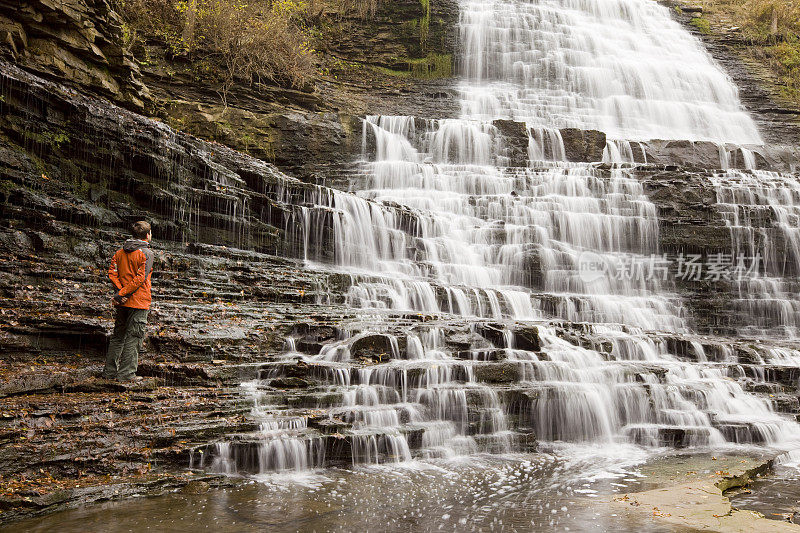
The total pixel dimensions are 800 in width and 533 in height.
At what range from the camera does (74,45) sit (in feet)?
37.1

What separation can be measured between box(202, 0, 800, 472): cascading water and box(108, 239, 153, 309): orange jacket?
1.85 meters

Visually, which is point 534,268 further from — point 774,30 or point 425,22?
point 774,30

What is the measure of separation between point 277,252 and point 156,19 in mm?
11182

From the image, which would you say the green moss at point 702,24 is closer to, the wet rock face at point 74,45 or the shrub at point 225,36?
the shrub at point 225,36

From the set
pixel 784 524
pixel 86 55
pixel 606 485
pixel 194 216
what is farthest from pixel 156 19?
pixel 784 524

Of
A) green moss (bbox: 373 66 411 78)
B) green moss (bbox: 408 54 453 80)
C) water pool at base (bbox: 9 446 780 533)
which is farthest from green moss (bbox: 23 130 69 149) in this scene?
green moss (bbox: 408 54 453 80)

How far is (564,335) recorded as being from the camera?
933 cm

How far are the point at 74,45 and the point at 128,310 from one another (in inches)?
308

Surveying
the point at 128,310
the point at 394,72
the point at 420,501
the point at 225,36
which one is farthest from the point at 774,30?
the point at 128,310

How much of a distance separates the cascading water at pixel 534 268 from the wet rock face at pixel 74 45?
5.29m

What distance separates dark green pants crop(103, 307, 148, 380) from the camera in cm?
643

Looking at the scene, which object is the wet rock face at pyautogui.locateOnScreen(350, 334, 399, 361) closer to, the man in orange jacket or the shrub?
the man in orange jacket

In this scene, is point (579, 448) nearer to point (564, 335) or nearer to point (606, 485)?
point (606, 485)

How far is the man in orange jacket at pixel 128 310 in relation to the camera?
6438 millimetres
